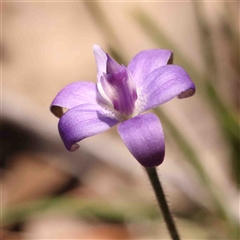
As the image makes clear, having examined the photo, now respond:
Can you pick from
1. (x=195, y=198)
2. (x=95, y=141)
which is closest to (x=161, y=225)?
(x=195, y=198)

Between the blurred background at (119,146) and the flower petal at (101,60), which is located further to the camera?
the blurred background at (119,146)

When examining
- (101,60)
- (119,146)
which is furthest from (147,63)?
(119,146)

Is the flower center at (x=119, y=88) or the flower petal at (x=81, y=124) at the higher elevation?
the flower center at (x=119, y=88)

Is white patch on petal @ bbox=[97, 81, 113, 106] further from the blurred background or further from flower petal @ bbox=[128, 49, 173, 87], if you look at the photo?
the blurred background

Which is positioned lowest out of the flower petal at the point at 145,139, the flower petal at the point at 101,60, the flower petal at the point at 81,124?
the flower petal at the point at 145,139

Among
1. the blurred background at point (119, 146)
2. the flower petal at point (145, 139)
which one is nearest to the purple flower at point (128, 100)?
the flower petal at point (145, 139)

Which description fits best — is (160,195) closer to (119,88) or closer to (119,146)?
(119,88)

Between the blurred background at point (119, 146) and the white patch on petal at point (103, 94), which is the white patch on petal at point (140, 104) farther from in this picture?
the blurred background at point (119, 146)
